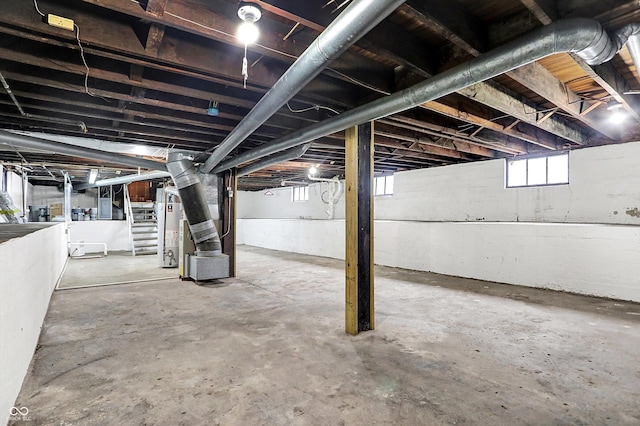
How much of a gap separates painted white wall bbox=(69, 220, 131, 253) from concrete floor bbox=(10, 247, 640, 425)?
17.6 feet

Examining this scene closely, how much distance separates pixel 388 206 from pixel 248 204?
6647 mm

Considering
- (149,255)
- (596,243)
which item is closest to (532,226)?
(596,243)

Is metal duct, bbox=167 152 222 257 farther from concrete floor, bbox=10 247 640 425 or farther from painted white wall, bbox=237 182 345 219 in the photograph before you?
painted white wall, bbox=237 182 345 219

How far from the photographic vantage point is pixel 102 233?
8531 millimetres

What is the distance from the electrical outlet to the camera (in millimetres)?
1517

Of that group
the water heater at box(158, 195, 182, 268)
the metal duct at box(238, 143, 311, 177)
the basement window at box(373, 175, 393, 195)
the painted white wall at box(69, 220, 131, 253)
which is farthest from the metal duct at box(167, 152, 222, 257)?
the painted white wall at box(69, 220, 131, 253)

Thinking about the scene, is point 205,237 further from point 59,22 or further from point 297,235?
point 297,235

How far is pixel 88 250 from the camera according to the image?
8.24m

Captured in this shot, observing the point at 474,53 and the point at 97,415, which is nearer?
the point at 97,415

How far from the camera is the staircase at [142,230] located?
25.8 feet

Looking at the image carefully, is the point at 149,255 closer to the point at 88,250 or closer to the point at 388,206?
the point at 88,250

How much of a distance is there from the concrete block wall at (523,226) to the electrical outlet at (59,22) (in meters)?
5.39

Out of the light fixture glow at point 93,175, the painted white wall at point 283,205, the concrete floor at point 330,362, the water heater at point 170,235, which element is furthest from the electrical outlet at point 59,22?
the painted white wall at point 283,205

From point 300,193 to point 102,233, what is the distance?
5671 mm
